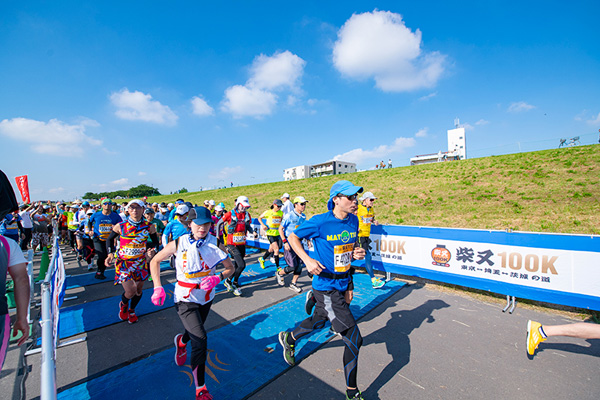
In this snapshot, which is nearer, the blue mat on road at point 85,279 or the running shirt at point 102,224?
the running shirt at point 102,224

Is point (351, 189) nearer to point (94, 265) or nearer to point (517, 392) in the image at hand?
point (517, 392)

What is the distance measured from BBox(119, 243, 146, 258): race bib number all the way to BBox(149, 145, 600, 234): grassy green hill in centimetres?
1335

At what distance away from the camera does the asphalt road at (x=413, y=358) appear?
117 inches

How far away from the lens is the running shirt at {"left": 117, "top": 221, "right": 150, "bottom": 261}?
4.77 meters

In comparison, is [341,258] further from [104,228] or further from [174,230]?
[104,228]

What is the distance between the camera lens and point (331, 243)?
299 cm

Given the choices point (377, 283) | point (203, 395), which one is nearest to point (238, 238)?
point (377, 283)

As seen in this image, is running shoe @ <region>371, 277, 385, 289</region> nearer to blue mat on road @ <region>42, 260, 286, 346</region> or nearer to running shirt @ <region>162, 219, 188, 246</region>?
blue mat on road @ <region>42, 260, 286, 346</region>

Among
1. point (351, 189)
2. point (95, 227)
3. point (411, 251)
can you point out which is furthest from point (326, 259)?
point (95, 227)

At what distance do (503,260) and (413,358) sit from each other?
126 inches

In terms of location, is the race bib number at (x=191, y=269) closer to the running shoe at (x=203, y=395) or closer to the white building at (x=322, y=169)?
the running shoe at (x=203, y=395)

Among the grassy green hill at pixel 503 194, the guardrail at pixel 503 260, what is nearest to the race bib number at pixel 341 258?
the guardrail at pixel 503 260

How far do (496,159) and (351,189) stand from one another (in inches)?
1101

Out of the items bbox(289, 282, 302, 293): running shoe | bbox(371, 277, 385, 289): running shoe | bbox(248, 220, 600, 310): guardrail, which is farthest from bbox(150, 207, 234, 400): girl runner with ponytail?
bbox(248, 220, 600, 310): guardrail
